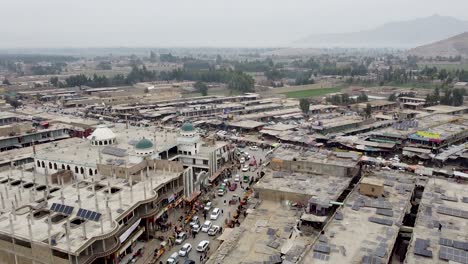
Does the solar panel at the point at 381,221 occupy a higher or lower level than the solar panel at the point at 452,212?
lower

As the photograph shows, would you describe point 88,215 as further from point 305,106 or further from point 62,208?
point 305,106

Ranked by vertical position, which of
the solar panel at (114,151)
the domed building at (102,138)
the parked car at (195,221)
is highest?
the domed building at (102,138)

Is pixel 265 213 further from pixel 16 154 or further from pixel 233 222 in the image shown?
pixel 16 154

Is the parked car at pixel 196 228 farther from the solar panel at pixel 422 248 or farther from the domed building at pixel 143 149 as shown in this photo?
the solar panel at pixel 422 248

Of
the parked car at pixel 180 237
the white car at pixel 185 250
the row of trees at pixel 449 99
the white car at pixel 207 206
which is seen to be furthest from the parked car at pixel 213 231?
the row of trees at pixel 449 99

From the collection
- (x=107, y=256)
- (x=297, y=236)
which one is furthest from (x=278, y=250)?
(x=107, y=256)

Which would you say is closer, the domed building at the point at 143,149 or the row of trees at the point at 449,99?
the domed building at the point at 143,149

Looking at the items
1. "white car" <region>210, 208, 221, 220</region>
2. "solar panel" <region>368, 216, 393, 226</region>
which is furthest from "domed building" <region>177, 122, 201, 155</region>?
"solar panel" <region>368, 216, 393, 226</region>
